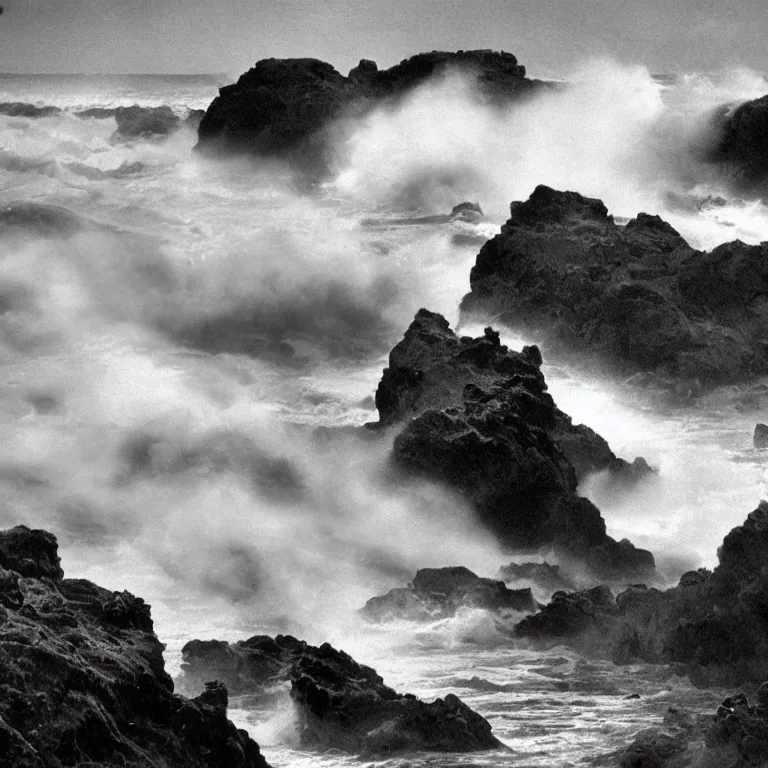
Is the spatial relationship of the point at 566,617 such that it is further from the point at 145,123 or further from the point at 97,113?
the point at 97,113

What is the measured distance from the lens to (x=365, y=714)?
1049cm

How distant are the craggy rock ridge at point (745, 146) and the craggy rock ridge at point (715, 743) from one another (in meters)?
25.0

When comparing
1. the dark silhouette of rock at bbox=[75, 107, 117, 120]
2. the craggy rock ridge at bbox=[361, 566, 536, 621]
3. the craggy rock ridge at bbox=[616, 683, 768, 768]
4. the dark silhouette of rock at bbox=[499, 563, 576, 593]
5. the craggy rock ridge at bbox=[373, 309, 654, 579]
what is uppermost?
the dark silhouette of rock at bbox=[75, 107, 117, 120]

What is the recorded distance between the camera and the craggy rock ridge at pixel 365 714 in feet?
33.4

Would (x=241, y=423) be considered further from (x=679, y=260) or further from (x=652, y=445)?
(x=679, y=260)

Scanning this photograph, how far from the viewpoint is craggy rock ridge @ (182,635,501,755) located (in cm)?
1020

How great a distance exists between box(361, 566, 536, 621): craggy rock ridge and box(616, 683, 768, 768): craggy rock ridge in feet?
14.7

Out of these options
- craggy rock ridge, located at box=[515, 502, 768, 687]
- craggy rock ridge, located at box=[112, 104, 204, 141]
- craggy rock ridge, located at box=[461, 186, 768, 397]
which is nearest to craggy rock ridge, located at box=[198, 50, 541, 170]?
craggy rock ridge, located at box=[112, 104, 204, 141]

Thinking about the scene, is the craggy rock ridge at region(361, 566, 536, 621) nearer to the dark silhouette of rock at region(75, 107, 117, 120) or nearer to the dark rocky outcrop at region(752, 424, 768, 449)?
the dark rocky outcrop at region(752, 424, 768, 449)

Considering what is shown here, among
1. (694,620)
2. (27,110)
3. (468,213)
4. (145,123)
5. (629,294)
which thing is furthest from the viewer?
(27,110)

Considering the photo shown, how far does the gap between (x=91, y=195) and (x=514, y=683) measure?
22.3 m

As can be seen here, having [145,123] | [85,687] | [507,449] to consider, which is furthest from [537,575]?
[145,123]

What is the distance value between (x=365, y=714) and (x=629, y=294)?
506 inches

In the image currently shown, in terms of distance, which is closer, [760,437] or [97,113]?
[760,437]
